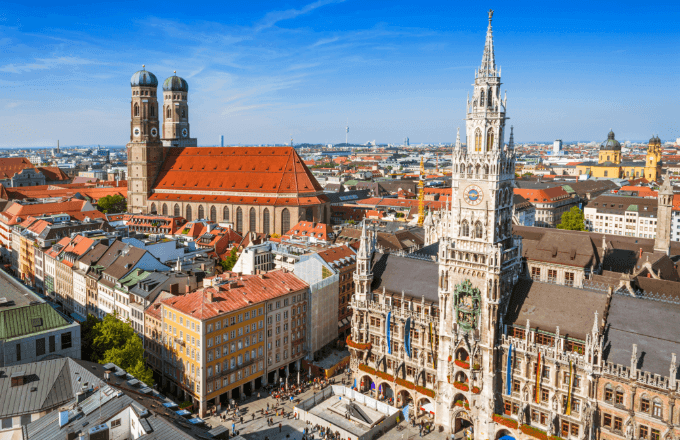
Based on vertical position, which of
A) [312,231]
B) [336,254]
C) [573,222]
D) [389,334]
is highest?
[573,222]

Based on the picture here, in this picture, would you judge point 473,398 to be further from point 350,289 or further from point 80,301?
point 80,301

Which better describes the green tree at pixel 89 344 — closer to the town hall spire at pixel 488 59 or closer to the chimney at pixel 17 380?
the chimney at pixel 17 380

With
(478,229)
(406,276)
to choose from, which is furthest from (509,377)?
(406,276)

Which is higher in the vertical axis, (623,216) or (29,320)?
(623,216)

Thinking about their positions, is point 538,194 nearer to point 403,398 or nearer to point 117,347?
point 403,398

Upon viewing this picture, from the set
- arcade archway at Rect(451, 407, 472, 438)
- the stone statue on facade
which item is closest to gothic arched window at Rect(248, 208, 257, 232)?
arcade archway at Rect(451, 407, 472, 438)

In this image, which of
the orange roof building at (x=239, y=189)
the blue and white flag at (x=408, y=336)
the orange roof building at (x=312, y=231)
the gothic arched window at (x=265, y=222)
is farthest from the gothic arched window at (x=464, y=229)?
the gothic arched window at (x=265, y=222)

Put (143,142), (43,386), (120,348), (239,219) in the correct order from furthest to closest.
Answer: (143,142) < (239,219) < (120,348) < (43,386)

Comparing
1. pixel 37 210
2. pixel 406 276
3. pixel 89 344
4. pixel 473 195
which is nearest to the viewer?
pixel 473 195
